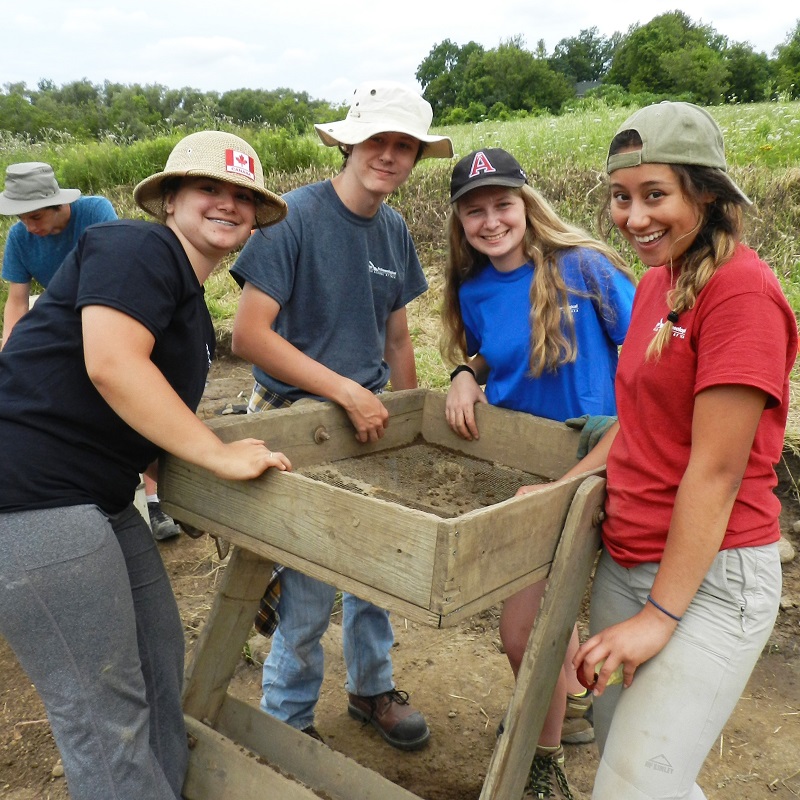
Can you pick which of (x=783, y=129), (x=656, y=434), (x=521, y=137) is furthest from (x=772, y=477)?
(x=521, y=137)

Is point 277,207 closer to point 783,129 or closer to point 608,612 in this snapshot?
point 608,612

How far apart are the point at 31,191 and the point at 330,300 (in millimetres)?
2719

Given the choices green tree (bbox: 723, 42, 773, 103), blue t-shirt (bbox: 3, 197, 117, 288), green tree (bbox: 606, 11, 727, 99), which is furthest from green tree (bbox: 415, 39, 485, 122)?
blue t-shirt (bbox: 3, 197, 117, 288)

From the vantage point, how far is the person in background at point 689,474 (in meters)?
1.63

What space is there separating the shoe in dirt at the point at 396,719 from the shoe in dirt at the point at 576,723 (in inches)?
20.3

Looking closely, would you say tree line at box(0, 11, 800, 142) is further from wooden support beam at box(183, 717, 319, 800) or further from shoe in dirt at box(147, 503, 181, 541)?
wooden support beam at box(183, 717, 319, 800)

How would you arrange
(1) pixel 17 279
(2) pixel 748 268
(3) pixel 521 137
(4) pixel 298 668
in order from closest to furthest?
(2) pixel 748 268, (4) pixel 298 668, (1) pixel 17 279, (3) pixel 521 137

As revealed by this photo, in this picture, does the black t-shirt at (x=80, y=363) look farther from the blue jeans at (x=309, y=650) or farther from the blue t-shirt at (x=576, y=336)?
the blue t-shirt at (x=576, y=336)

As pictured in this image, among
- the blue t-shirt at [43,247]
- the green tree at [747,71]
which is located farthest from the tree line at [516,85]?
the blue t-shirt at [43,247]

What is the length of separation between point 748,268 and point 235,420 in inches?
53.7

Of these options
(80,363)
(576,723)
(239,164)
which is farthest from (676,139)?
(576,723)

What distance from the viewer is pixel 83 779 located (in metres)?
1.93


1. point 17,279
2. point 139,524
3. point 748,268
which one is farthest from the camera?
point 17,279

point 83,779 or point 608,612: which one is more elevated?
point 608,612
